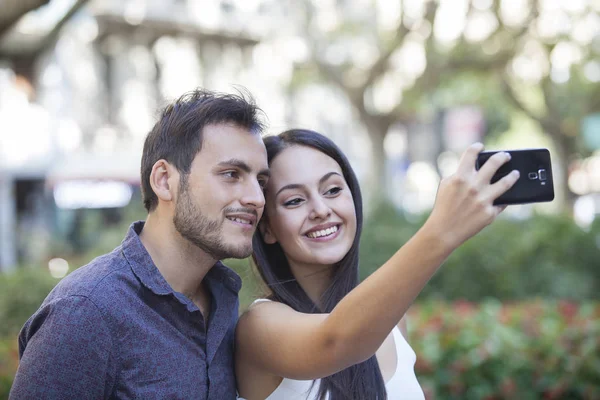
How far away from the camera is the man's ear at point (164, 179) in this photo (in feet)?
7.06

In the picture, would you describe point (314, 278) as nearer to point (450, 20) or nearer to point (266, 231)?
point (266, 231)

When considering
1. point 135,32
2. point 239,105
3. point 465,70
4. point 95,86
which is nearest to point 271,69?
point 135,32

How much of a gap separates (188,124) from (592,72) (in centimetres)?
1673

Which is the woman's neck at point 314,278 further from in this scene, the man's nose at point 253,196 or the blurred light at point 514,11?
the blurred light at point 514,11

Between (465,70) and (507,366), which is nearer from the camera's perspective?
(507,366)

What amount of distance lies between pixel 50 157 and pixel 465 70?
10.3 metres

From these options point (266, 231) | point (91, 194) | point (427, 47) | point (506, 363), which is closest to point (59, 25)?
point (266, 231)

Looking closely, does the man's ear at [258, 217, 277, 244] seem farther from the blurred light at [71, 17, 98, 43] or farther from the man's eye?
the blurred light at [71, 17, 98, 43]

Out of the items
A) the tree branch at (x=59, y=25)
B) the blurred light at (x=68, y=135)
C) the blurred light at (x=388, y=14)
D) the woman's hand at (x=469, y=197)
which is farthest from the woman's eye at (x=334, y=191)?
the blurred light at (x=68, y=135)

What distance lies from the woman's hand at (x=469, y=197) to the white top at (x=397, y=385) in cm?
101

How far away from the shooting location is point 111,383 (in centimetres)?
189

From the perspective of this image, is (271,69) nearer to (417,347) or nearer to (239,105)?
Answer: (417,347)

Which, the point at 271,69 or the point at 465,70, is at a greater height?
the point at 271,69

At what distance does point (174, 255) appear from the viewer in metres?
2.16
